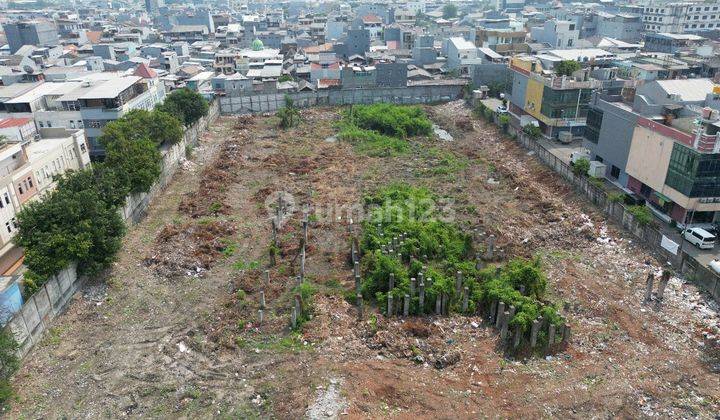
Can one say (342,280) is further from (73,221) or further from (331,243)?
(73,221)

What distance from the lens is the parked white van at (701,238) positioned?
29.8 metres

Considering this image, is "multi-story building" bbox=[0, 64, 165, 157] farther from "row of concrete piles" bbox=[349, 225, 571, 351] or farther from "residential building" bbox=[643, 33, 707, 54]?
Result: "residential building" bbox=[643, 33, 707, 54]

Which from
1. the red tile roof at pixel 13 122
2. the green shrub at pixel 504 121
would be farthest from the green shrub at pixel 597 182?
the red tile roof at pixel 13 122

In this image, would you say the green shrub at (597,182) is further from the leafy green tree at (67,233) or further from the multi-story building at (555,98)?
the leafy green tree at (67,233)

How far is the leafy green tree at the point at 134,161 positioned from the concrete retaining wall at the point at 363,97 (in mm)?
31164

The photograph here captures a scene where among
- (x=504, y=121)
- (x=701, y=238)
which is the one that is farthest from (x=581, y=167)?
(x=504, y=121)

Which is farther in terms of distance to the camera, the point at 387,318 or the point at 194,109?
the point at 194,109

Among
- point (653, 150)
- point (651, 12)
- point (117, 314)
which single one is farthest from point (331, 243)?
point (651, 12)

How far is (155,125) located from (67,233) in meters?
19.3

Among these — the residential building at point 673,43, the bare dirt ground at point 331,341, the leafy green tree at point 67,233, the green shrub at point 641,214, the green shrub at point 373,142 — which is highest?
the residential building at point 673,43

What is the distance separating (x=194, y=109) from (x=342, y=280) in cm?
3438

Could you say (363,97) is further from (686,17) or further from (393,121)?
(686,17)

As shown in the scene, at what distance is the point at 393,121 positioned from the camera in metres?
56.2

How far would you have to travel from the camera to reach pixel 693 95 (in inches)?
1490
